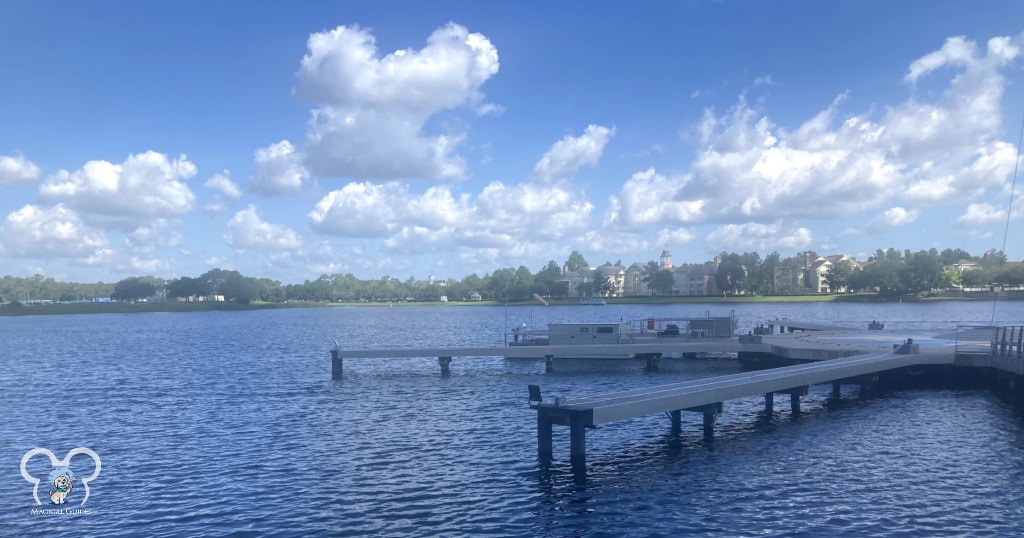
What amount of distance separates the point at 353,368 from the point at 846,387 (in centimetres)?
4187

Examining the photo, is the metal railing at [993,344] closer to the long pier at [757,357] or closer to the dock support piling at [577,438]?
the long pier at [757,357]

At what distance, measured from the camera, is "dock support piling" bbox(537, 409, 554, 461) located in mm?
29719

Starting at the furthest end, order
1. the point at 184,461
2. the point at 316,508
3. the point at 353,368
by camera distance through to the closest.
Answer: the point at 353,368, the point at 184,461, the point at 316,508

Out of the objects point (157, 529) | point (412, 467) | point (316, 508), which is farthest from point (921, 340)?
point (157, 529)

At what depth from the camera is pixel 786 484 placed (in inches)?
1037

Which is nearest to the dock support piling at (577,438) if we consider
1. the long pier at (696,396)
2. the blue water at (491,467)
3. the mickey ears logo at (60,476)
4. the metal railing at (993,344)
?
the long pier at (696,396)

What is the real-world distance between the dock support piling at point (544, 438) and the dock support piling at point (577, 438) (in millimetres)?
1027

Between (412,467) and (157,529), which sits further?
(412,467)

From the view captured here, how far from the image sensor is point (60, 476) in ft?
102

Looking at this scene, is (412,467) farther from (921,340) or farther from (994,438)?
(921,340)

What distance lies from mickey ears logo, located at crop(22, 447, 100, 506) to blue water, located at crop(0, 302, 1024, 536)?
388 mm

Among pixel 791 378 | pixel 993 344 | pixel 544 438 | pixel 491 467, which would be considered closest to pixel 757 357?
pixel 993 344

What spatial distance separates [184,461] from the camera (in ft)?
105

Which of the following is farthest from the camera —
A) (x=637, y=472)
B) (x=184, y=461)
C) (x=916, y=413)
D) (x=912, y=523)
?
(x=916, y=413)
